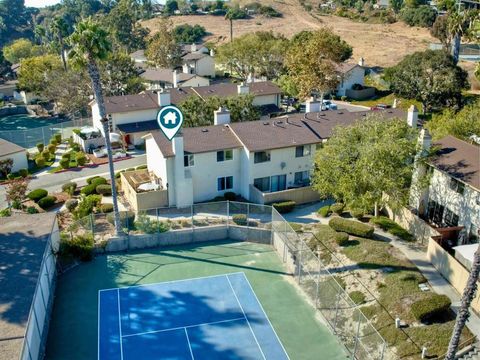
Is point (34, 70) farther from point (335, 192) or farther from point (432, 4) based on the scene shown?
point (432, 4)

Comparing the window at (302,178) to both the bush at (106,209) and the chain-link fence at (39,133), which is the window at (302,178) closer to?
the bush at (106,209)

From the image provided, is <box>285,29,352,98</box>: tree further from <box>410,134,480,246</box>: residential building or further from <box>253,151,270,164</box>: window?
<box>410,134,480,246</box>: residential building

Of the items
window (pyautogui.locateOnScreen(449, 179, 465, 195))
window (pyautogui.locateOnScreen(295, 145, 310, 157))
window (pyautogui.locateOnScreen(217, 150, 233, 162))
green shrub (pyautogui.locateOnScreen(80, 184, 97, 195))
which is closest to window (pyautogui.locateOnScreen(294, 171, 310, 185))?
window (pyautogui.locateOnScreen(295, 145, 310, 157))

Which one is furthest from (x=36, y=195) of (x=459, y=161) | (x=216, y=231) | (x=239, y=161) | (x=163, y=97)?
(x=459, y=161)

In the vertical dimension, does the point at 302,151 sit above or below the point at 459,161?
below

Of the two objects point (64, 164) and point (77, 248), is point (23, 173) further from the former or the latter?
point (77, 248)
